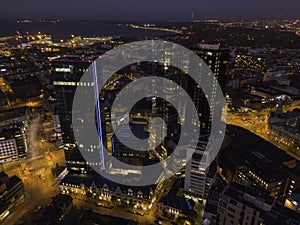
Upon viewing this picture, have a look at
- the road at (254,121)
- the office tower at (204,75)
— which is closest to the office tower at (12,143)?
the office tower at (204,75)

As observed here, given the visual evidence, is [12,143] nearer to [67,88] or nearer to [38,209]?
[38,209]

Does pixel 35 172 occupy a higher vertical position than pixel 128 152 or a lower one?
lower

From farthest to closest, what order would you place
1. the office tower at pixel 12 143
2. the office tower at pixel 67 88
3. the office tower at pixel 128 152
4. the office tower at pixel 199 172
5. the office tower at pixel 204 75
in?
the office tower at pixel 204 75
the office tower at pixel 12 143
the office tower at pixel 128 152
the office tower at pixel 67 88
the office tower at pixel 199 172

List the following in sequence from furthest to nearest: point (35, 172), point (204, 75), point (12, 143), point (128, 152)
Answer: point (204, 75) → point (12, 143) → point (35, 172) → point (128, 152)

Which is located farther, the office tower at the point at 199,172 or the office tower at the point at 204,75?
the office tower at the point at 204,75

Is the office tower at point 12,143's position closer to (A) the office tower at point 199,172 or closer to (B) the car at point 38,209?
(B) the car at point 38,209

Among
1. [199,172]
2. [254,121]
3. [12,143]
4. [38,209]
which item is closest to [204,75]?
[199,172]

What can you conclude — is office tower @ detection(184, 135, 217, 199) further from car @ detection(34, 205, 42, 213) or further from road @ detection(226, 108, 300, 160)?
road @ detection(226, 108, 300, 160)

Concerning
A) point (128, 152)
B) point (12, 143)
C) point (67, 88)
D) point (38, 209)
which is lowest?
point (38, 209)

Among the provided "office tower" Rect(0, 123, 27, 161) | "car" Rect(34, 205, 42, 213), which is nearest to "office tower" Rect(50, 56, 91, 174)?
"car" Rect(34, 205, 42, 213)

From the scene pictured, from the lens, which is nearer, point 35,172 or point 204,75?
point 35,172
